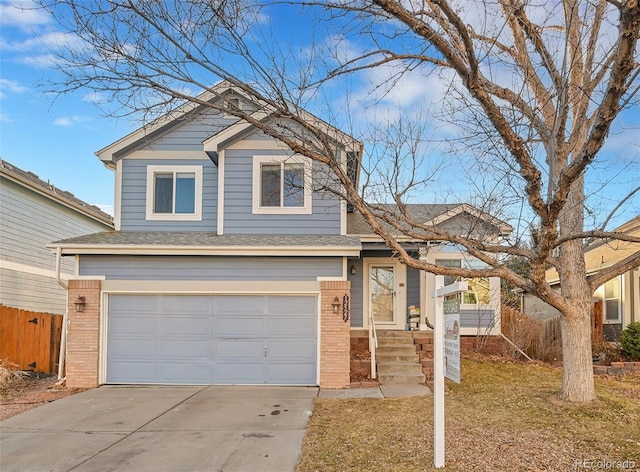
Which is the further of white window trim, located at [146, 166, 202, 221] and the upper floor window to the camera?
the upper floor window

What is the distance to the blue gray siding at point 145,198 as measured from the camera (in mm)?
13344

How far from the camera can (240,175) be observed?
13.0 metres

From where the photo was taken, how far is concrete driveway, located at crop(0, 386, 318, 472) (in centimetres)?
662

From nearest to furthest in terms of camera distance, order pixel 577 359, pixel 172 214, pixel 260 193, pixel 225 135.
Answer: pixel 577 359 < pixel 225 135 < pixel 260 193 < pixel 172 214

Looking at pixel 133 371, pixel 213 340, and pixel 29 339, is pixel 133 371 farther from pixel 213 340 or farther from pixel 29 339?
pixel 29 339

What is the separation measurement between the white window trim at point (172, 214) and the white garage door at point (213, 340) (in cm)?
218

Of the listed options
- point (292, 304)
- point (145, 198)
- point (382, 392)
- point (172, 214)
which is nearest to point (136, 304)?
point (172, 214)

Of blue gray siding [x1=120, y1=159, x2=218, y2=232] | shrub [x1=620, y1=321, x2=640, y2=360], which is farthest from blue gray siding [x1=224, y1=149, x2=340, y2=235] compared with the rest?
shrub [x1=620, y1=321, x2=640, y2=360]

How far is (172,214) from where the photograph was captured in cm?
1341

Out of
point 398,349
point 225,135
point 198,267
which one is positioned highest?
point 225,135

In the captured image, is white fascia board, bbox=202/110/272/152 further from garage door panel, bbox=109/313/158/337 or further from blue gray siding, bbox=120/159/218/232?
garage door panel, bbox=109/313/158/337

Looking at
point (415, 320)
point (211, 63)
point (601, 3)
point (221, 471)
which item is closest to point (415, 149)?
point (601, 3)

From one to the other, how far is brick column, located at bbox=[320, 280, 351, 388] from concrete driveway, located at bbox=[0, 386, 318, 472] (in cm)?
60

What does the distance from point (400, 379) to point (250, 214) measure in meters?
5.10
